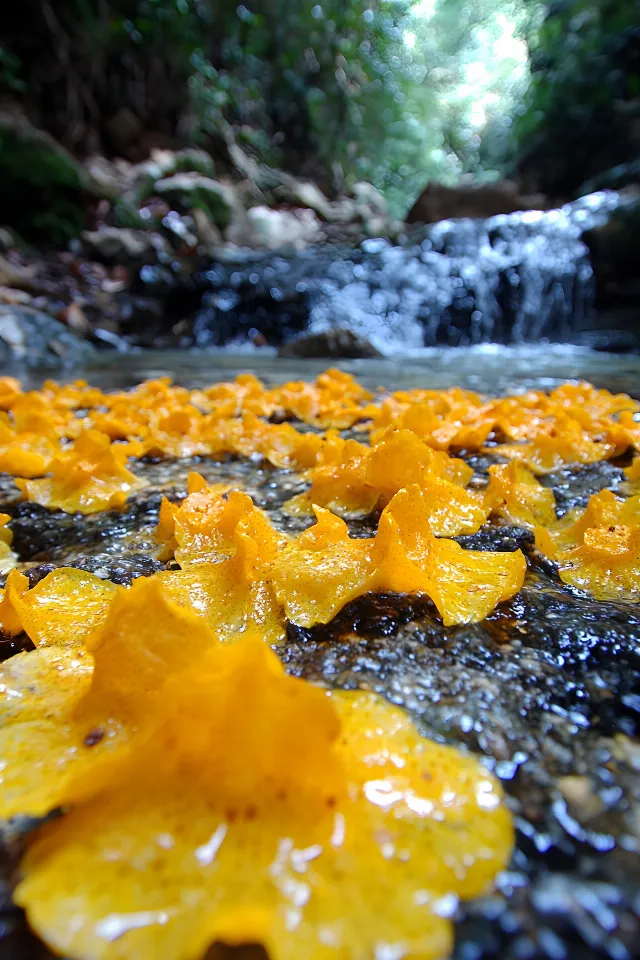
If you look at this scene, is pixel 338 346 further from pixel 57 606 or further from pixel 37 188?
pixel 37 188

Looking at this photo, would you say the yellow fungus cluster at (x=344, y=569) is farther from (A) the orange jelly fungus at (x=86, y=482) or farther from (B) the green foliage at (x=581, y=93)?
(B) the green foliage at (x=581, y=93)

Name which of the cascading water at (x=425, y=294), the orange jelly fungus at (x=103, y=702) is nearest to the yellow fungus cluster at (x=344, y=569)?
the orange jelly fungus at (x=103, y=702)

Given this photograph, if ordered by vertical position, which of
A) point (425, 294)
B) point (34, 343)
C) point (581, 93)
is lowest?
point (34, 343)

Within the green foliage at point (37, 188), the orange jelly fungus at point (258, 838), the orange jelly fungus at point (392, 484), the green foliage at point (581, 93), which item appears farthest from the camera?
the green foliage at point (581, 93)

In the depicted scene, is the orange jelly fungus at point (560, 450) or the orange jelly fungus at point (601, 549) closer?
the orange jelly fungus at point (601, 549)

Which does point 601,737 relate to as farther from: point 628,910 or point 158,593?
point 158,593

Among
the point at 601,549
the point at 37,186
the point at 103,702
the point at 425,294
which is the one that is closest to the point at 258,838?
the point at 103,702

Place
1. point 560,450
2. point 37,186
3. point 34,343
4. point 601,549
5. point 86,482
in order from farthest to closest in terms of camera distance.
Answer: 1. point 37,186
2. point 34,343
3. point 560,450
4. point 86,482
5. point 601,549
